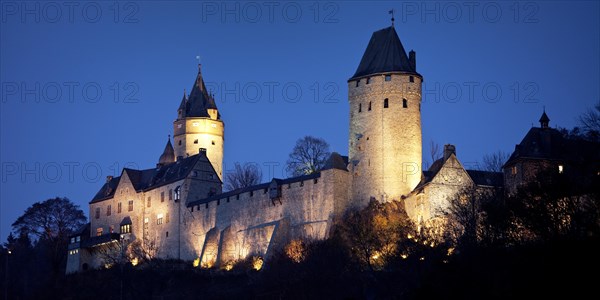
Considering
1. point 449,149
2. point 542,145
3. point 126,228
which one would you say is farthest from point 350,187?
point 126,228

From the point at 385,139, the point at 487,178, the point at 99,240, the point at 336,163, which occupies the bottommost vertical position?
the point at 99,240

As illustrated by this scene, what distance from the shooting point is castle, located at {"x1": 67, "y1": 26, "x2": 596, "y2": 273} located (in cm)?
6938

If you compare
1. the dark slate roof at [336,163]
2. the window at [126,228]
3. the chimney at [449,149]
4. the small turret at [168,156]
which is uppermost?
the small turret at [168,156]

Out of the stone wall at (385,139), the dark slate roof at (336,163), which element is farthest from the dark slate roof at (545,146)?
the dark slate roof at (336,163)

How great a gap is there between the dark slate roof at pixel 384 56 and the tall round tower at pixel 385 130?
0.06 m

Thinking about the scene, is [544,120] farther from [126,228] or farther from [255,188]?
[126,228]

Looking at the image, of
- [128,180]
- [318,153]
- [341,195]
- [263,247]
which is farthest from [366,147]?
[128,180]

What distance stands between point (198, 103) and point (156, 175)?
1021 centimetres

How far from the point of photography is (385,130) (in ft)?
234

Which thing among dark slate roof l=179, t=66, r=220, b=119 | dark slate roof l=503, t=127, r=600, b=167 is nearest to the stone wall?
dark slate roof l=503, t=127, r=600, b=167

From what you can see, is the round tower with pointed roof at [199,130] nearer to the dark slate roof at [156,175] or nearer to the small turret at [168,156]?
the small turret at [168,156]

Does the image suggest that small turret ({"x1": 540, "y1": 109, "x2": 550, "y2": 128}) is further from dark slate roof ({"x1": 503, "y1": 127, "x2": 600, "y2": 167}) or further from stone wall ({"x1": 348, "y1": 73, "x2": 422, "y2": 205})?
stone wall ({"x1": 348, "y1": 73, "x2": 422, "y2": 205})

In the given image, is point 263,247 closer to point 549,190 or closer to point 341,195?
point 341,195

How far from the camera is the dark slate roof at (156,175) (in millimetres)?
85125
